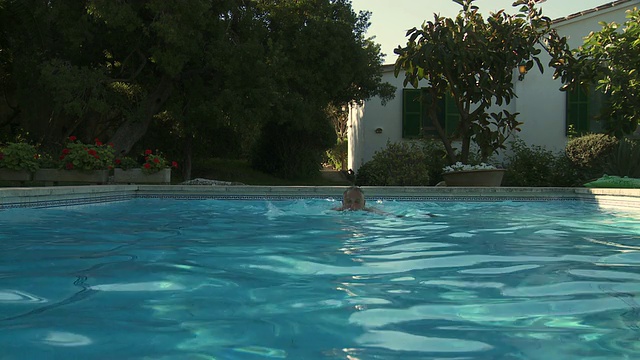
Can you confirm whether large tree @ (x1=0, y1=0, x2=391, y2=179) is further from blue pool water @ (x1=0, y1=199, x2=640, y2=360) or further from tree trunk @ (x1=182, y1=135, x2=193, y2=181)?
blue pool water @ (x1=0, y1=199, x2=640, y2=360)

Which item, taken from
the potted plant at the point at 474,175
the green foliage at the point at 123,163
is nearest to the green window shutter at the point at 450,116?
the potted plant at the point at 474,175

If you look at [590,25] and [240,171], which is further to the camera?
[240,171]

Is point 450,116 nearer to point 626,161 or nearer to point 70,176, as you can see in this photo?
point 626,161

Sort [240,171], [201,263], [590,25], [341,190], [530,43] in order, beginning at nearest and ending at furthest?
[201,263] → [341,190] → [530,43] → [590,25] → [240,171]

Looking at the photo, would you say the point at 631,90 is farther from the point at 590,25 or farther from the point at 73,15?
the point at 73,15

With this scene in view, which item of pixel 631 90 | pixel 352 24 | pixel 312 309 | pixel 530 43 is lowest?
pixel 312 309

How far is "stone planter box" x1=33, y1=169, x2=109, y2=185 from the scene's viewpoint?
10.2 m

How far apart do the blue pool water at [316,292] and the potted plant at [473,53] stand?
19.2ft

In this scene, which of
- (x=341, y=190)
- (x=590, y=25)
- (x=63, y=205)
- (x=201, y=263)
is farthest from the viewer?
(x=590, y=25)

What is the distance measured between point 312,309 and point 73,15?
11825 mm

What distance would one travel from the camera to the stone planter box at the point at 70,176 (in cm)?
1025

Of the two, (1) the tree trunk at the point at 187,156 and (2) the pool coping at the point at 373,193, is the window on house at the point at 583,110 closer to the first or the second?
(2) the pool coping at the point at 373,193

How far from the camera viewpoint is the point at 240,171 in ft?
58.4

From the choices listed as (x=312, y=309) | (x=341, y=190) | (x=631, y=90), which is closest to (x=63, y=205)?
(x=341, y=190)
